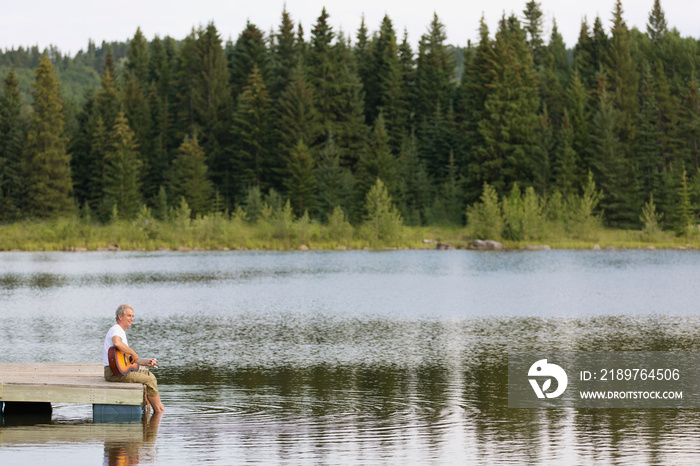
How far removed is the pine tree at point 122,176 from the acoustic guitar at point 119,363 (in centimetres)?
7134

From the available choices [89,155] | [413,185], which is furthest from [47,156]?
[413,185]

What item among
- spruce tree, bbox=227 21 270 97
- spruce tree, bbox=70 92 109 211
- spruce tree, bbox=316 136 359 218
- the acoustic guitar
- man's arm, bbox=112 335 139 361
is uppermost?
spruce tree, bbox=227 21 270 97

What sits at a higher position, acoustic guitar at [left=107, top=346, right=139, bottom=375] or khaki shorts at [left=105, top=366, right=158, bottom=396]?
acoustic guitar at [left=107, top=346, right=139, bottom=375]

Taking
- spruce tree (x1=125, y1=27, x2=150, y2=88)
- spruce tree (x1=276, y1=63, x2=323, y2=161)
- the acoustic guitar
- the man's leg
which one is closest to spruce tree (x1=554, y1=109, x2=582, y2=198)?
spruce tree (x1=276, y1=63, x2=323, y2=161)

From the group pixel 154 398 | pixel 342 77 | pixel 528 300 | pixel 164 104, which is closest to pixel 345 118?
pixel 342 77

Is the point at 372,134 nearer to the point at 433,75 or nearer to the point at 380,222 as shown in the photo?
the point at 433,75

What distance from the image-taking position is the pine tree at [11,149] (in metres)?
82.8

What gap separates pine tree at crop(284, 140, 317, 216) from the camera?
79750 millimetres

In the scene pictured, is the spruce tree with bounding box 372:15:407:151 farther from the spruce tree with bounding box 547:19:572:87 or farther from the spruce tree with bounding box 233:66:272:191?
the spruce tree with bounding box 547:19:572:87

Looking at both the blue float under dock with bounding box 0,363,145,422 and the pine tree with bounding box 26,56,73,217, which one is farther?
the pine tree with bounding box 26,56,73,217

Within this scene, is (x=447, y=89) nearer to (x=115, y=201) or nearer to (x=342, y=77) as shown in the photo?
(x=342, y=77)

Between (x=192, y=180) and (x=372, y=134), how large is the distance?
17668 mm

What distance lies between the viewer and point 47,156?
81.6m

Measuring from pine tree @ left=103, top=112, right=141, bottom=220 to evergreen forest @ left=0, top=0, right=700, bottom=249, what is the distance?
6.3 inches
